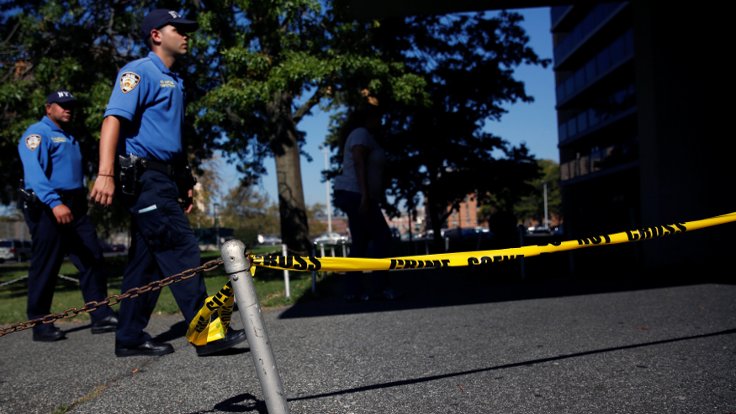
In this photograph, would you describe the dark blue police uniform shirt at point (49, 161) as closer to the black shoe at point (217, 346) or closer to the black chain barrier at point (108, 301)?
the black shoe at point (217, 346)

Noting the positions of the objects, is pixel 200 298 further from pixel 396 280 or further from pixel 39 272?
pixel 396 280

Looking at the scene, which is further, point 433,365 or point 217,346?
point 433,365

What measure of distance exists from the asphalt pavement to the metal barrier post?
0.74 meters

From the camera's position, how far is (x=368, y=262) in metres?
2.36

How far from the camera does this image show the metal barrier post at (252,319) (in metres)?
2.03

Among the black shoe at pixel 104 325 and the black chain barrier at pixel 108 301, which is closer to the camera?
the black chain barrier at pixel 108 301

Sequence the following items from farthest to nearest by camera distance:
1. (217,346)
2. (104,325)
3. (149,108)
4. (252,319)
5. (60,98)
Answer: (104,325) < (60,98) < (149,108) < (217,346) < (252,319)

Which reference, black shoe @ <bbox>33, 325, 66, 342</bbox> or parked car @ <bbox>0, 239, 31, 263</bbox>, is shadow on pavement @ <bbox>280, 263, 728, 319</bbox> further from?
parked car @ <bbox>0, 239, 31, 263</bbox>

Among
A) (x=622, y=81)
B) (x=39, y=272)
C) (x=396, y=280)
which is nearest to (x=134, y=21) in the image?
(x=396, y=280)

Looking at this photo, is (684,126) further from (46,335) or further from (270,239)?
(270,239)

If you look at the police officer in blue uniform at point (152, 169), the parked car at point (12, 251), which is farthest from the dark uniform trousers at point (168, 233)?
the parked car at point (12, 251)

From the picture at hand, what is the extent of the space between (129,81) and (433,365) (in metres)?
2.30

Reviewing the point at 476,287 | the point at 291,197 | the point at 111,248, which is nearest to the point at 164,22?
the point at 476,287

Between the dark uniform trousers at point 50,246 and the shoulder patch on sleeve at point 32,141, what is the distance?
1.28 ft
